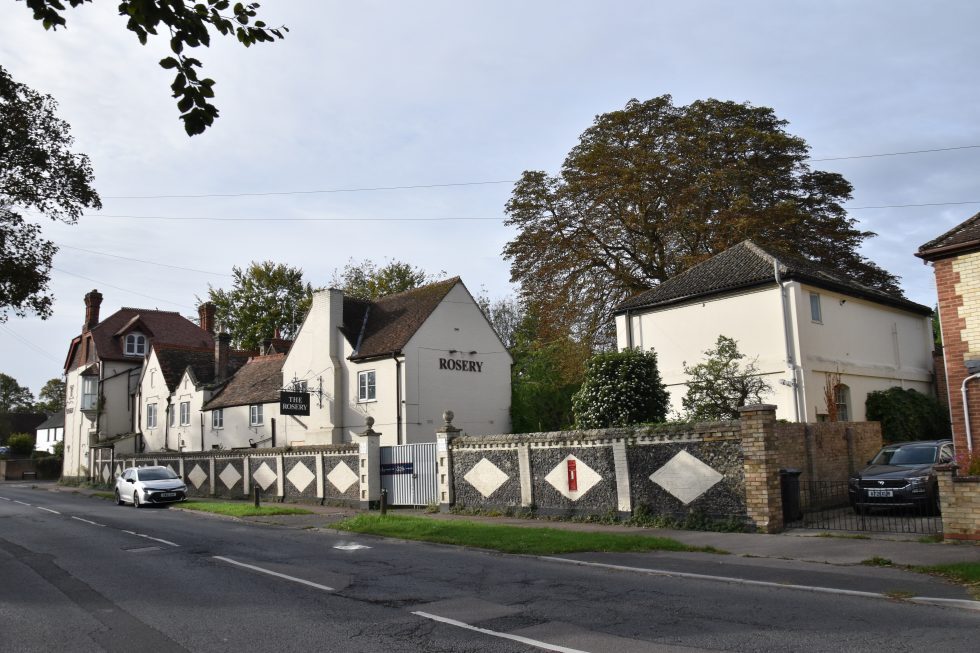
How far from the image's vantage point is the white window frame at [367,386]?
3297cm

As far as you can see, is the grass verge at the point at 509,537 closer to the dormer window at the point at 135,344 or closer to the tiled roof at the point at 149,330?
the tiled roof at the point at 149,330

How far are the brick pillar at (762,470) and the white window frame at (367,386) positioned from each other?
2072 cm

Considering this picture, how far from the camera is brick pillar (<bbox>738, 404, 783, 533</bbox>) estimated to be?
47.0 feet

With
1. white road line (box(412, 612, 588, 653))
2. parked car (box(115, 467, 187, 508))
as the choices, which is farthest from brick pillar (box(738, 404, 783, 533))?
parked car (box(115, 467, 187, 508))

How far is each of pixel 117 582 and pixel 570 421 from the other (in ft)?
99.2

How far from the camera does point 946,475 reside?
12125mm

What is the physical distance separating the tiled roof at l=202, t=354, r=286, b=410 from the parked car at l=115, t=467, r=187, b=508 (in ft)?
26.1

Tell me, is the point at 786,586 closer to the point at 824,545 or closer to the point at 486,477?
the point at 824,545

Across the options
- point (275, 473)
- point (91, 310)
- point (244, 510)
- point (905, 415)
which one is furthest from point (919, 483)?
point (91, 310)

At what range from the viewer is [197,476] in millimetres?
34000

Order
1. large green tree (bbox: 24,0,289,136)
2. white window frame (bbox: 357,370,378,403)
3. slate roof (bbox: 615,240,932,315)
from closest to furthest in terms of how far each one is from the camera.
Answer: large green tree (bbox: 24,0,289,136)
slate roof (bbox: 615,240,932,315)
white window frame (bbox: 357,370,378,403)

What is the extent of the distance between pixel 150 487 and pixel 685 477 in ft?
70.1

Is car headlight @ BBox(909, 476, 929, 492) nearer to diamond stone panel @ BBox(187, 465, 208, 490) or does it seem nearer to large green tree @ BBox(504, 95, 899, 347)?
large green tree @ BBox(504, 95, 899, 347)

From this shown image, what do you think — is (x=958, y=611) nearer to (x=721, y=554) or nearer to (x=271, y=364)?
(x=721, y=554)
